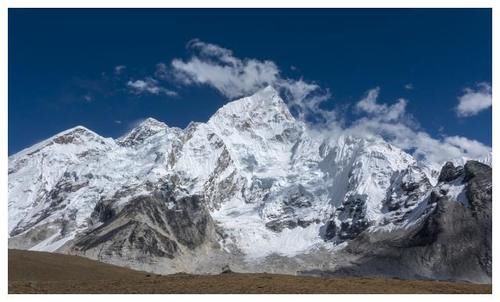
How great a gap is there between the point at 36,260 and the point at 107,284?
1459 inches

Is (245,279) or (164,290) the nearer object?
(164,290)

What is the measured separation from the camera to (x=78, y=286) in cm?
4947

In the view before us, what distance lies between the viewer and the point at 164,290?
151 feet
